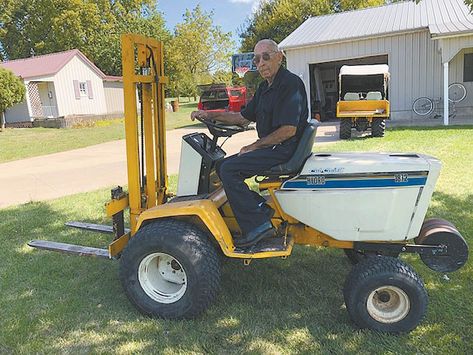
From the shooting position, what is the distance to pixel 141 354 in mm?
2961

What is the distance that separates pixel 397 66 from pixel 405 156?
14.7 metres

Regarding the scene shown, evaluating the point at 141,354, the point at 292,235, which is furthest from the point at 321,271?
the point at 141,354

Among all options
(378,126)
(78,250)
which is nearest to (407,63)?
(378,126)

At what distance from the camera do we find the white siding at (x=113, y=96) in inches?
1187

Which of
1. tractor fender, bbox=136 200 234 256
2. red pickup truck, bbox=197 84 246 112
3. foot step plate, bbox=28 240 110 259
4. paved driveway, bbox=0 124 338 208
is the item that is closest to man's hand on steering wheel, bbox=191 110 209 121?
tractor fender, bbox=136 200 234 256

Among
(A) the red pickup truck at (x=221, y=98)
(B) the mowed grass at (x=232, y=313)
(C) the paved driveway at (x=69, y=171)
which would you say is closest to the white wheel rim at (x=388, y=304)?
(B) the mowed grass at (x=232, y=313)

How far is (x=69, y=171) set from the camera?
10.1 metres

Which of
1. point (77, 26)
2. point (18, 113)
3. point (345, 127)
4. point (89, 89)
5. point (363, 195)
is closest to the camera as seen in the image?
point (363, 195)

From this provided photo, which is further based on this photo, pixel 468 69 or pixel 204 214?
pixel 468 69

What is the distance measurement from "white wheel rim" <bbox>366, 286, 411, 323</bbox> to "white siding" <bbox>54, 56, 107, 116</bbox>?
25654 millimetres

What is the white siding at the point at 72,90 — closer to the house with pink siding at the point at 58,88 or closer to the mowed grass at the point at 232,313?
the house with pink siding at the point at 58,88

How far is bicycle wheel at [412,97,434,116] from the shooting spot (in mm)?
16305

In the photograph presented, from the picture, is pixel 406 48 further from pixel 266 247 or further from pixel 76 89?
pixel 76 89

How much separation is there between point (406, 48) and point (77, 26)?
31579mm
